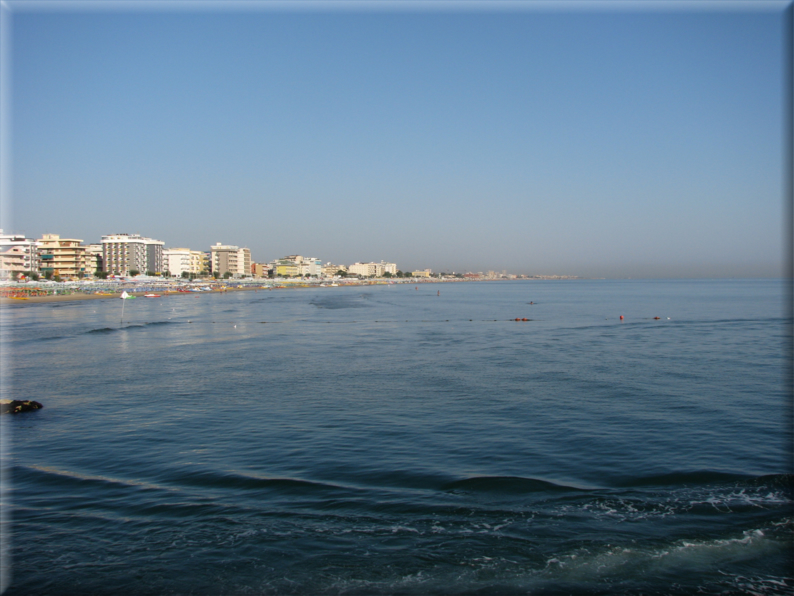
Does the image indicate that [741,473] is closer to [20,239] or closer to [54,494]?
[20,239]

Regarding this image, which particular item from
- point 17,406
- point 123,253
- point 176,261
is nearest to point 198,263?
point 176,261

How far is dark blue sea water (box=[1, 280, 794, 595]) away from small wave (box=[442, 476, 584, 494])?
0.04 m

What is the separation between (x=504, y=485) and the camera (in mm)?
9445

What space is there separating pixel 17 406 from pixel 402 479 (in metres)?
11.4

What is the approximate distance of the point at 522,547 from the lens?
23.7 ft

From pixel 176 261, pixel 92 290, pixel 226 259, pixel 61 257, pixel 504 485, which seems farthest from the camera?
pixel 226 259

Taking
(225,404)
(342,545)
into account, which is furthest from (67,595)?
(225,404)

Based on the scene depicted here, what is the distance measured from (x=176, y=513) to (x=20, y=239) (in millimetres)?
5780

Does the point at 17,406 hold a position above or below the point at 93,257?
below

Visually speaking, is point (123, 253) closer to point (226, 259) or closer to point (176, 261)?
point (176, 261)

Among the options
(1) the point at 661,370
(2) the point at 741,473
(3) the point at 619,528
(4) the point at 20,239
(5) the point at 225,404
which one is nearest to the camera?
(4) the point at 20,239

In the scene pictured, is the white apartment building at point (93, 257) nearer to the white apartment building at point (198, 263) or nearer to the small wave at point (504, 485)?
the white apartment building at point (198, 263)

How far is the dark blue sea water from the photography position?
675cm

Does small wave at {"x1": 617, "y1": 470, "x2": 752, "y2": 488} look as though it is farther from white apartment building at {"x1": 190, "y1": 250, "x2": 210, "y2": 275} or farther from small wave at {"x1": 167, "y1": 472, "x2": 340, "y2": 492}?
white apartment building at {"x1": 190, "y1": 250, "x2": 210, "y2": 275}
